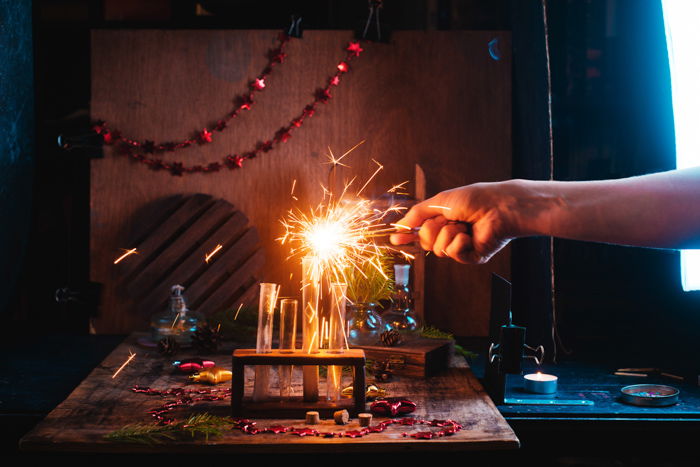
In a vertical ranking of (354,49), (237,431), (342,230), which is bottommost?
(237,431)

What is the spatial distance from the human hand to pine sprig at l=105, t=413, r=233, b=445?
725 mm

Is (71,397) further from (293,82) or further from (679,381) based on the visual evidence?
(679,381)

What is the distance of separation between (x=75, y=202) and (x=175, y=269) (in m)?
0.61

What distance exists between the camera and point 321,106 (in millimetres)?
3125

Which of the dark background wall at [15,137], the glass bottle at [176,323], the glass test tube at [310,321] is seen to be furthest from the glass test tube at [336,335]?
the dark background wall at [15,137]

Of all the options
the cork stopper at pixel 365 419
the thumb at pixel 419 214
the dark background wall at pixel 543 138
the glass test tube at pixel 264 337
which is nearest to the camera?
the cork stopper at pixel 365 419

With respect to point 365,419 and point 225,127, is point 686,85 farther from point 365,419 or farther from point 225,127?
point 225,127

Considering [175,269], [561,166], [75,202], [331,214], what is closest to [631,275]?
[561,166]

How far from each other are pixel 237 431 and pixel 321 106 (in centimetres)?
170

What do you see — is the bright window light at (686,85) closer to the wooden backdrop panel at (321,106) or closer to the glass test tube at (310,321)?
the wooden backdrop panel at (321,106)

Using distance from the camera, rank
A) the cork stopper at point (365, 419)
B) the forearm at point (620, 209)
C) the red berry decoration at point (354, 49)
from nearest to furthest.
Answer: the forearm at point (620, 209) → the cork stopper at point (365, 419) → the red berry decoration at point (354, 49)

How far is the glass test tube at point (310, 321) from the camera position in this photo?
6.35ft

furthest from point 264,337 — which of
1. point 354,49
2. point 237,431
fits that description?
point 354,49

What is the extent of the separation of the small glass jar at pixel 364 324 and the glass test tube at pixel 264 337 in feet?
1.70
